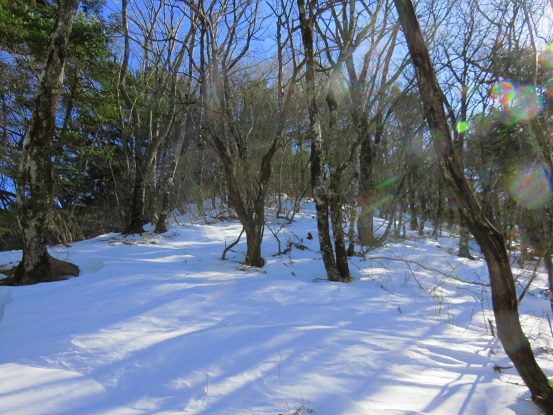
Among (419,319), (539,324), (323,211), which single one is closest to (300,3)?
(323,211)

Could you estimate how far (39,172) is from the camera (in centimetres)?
409

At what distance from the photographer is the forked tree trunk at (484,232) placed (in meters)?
1.95

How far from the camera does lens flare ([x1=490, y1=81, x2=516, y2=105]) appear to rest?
772 centimetres

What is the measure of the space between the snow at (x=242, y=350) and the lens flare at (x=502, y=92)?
234 inches

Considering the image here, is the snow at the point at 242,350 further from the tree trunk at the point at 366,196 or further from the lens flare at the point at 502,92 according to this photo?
the lens flare at the point at 502,92

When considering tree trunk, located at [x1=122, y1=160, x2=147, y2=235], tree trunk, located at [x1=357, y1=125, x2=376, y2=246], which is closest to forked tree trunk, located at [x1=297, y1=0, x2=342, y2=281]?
tree trunk, located at [x1=357, y1=125, x2=376, y2=246]

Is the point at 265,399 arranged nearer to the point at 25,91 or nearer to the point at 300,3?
the point at 300,3

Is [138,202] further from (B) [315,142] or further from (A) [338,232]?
(A) [338,232]

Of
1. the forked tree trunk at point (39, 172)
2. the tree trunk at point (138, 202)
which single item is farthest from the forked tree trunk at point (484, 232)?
the tree trunk at point (138, 202)

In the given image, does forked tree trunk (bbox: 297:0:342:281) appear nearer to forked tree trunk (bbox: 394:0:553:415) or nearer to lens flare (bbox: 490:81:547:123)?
lens flare (bbox: 490:81:547:123)

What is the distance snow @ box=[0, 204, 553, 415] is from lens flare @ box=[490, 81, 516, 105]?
5955 mm

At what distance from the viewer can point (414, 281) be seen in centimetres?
608

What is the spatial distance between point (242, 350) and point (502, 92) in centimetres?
973

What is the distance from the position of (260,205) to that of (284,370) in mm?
4158
